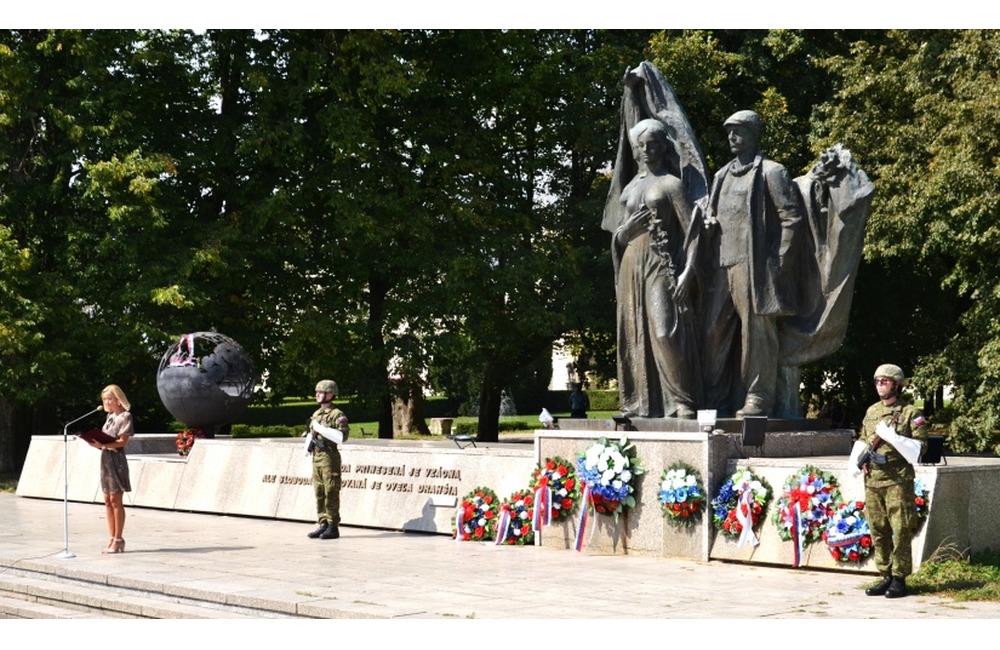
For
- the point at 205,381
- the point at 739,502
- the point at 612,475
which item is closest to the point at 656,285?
the point at 612,475

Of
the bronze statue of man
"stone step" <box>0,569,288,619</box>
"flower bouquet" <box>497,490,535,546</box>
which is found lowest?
"stone step" <box>0,569,288,619</box>

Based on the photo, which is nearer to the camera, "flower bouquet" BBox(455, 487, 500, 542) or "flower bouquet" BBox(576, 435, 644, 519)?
"flower bouquet" BBox(576, 435, 644, 519)

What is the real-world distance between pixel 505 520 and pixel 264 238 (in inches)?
630

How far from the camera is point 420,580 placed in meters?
12.9

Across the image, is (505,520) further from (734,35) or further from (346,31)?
(734,35)

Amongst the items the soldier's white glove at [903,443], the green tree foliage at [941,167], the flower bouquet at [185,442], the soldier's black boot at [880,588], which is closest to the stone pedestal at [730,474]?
the soldier's black boot at [880,588]

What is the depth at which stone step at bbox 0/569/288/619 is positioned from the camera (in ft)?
37.6

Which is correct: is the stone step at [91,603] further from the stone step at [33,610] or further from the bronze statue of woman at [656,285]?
the bronze statue of woman at [656,285]

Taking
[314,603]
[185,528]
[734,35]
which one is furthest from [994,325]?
[314,603]

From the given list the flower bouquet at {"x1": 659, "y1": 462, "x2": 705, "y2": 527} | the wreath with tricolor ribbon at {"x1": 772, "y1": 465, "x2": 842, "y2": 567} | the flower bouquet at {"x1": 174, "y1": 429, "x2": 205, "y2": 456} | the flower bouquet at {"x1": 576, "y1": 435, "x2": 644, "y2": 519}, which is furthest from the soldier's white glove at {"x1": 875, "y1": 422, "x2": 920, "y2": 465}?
the flower bouquet at {"x1": 174, "y1": 429, "x2": 205, "y2": 456}

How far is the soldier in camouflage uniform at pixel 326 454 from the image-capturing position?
1639 cm

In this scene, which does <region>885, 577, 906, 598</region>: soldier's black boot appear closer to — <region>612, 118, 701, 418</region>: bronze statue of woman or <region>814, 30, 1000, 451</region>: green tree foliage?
<region>612, 118, 701, 418</region>: bronze statue of woman

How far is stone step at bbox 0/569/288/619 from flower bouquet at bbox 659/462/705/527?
4.65 m

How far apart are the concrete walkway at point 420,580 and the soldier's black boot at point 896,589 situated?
3.9 inches
